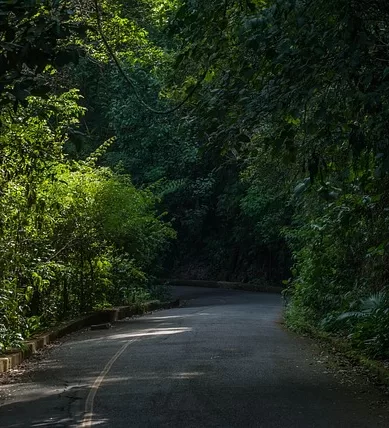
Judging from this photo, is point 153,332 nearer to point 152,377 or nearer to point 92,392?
point 152,377

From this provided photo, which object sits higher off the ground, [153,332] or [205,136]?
[205,136]

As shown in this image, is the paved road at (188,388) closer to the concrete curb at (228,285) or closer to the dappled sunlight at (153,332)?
the dappled sunlight at (153,332)

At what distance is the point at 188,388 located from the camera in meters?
11.9

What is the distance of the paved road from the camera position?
9977 millimetres

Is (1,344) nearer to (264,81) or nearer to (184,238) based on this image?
(264,81)

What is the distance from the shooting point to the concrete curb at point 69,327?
15270 millimetres

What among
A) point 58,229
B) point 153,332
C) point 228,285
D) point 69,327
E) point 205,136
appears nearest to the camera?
point 205,136

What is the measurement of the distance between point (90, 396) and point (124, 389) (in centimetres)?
57

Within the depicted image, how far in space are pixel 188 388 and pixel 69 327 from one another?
10582 millimetres

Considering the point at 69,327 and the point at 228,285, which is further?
the point at 228,285

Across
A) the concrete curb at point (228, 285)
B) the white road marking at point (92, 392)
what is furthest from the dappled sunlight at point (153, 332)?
the concrete curb at point (228, 285)

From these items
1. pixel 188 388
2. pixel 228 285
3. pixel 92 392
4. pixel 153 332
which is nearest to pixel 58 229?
pixel 153 332

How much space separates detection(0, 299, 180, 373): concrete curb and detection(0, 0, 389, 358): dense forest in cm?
37

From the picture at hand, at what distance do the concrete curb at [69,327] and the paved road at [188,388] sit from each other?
0.39m
